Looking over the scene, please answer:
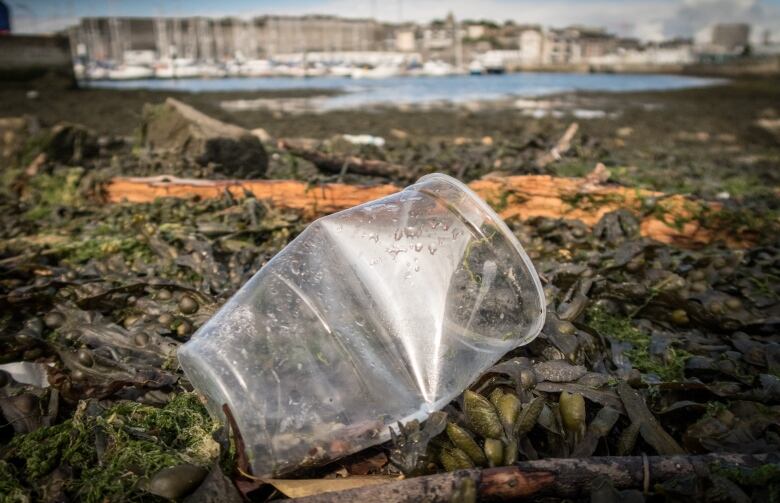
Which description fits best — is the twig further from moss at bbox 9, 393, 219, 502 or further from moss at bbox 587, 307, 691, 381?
moss at bbox 9, 393, 219, 502

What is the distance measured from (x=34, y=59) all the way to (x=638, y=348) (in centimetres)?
2968

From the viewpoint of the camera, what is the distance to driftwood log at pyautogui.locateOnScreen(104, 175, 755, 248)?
13.4ft

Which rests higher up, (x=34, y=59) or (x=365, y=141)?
(x=34, y=59)

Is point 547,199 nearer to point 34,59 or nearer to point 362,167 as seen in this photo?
point 362,167

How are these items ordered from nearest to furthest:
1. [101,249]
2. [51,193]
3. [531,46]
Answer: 1. [101,249]
2. [51,193]
3. [531,46]

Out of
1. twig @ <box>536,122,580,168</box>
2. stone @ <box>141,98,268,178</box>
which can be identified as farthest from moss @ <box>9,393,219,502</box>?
twig @ <box>536,122,580,168</box>

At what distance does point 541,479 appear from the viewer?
1.52 meters

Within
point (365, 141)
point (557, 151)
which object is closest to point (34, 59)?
point (365, 141)

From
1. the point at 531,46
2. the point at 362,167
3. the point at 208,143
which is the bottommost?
the point at 362,167

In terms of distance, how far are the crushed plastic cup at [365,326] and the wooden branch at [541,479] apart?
241mm

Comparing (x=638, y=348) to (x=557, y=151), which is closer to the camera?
(x=638, y=348)

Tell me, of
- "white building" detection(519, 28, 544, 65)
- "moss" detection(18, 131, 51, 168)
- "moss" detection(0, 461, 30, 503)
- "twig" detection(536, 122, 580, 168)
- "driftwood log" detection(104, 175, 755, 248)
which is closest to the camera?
"moss" detection(0, 461, 30, 503)

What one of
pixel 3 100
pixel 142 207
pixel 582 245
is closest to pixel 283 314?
pixel 582 245

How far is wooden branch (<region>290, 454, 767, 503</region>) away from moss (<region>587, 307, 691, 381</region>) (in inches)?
35.2
